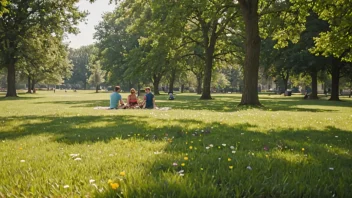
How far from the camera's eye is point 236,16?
2530cm

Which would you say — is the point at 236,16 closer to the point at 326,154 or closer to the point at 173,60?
the point at 173,60

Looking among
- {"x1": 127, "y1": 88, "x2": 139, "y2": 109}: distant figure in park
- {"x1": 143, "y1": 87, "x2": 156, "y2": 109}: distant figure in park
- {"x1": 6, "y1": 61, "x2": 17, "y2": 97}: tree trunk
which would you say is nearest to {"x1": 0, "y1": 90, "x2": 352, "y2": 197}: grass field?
{"x1": 143, "y1": 87, "x2": 156, "y2": 109}: distant figure in park

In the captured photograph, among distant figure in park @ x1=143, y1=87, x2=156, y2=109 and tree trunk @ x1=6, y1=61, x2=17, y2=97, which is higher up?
tree trunk @ x1=6, y1=61, x2=17, y2=97

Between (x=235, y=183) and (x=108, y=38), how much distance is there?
62.7m

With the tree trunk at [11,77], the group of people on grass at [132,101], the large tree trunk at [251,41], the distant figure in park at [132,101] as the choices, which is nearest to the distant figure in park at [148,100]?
the group of people on grass at [132,101]

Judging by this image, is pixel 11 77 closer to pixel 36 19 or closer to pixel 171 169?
pixel 36 19

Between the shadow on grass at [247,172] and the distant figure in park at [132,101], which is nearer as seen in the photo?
the shadow on grass at [247,172]

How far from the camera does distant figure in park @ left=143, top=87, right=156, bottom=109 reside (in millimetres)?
17781

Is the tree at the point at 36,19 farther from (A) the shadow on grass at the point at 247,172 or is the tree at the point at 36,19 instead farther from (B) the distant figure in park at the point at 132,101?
(A) the shadow on grass at the point at 247,172

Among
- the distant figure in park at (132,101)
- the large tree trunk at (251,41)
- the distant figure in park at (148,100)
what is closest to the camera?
the distant figure in park at (148,100)

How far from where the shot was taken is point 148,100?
17906 millimetres

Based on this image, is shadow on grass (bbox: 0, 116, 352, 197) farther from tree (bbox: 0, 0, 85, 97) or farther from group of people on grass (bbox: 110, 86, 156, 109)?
tree (bbox: 0, 0, 85, 97)

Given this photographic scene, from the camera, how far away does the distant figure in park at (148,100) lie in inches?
700

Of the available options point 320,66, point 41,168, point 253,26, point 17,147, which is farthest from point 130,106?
point 320,66
